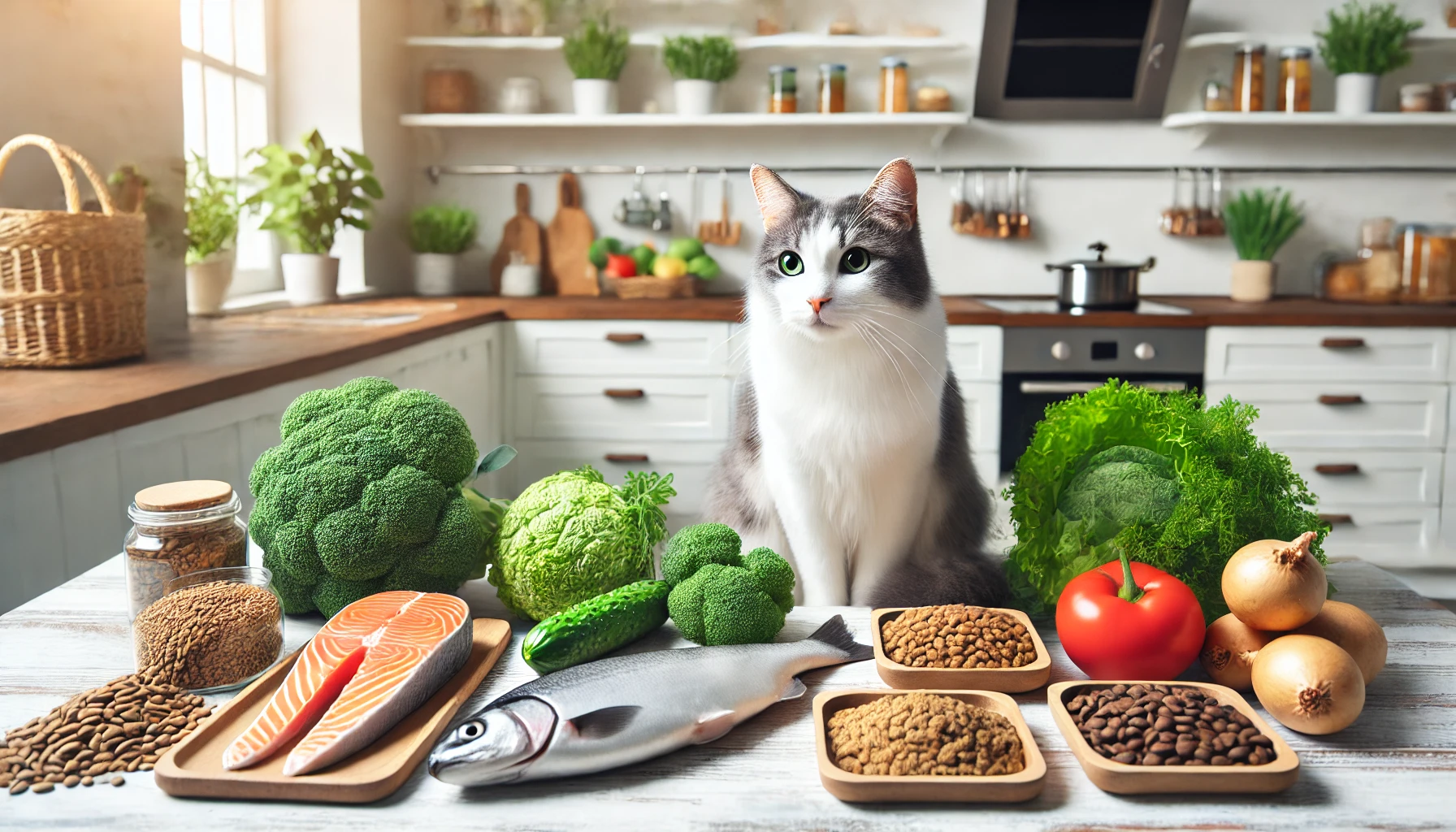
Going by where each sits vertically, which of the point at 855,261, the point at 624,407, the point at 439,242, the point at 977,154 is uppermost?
the point at 977,154

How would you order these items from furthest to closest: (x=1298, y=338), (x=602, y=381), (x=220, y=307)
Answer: (x=602, y=381), (x=1298, y=338), (x=220, y=307)

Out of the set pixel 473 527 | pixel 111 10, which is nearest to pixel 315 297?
pixel 111 10

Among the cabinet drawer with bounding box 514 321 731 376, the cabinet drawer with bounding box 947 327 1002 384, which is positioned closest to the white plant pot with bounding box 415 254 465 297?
the cabinet drawer with bounding box 514 321 731 376

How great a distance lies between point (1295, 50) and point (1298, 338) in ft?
3.74

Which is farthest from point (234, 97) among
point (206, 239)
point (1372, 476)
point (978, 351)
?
point (1372, 476)

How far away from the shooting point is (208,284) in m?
3.06

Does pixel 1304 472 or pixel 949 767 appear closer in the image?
pixel 949 767

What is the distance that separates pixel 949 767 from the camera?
670 mm

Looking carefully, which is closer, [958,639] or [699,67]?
[958,639]

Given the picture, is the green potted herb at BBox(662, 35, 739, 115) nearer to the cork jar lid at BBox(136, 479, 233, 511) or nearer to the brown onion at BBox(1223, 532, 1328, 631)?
the cork jar lid at BBox(136, 479, 233, 511)

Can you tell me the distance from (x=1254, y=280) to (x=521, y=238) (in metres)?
2.74

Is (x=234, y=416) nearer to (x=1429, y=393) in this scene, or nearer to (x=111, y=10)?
(x=111, y=10)

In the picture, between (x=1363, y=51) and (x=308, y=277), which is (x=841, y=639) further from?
(x=1363, y=51)

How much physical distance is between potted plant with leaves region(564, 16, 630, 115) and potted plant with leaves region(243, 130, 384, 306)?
2.78 feet
